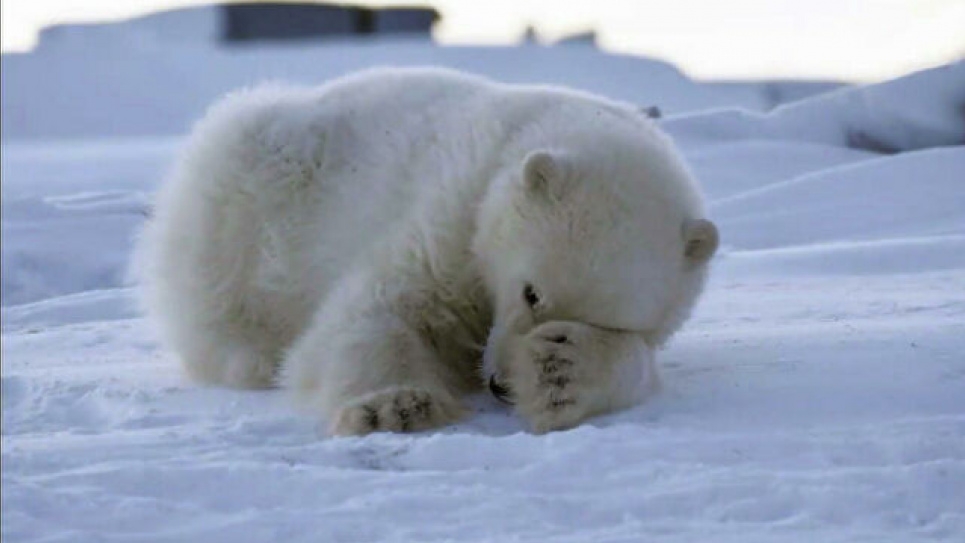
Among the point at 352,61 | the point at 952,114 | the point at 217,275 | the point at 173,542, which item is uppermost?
the point at 173,542

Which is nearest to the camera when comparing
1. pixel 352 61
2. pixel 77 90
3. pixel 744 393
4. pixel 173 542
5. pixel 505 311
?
pixel 173 542

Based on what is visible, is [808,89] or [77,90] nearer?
[808,89]

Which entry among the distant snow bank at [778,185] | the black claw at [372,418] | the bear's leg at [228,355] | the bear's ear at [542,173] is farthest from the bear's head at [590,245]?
the distant snow bank at [778,185]

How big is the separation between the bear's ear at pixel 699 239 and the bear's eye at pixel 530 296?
1.47 feet

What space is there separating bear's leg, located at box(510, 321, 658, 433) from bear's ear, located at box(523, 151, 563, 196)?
368mm

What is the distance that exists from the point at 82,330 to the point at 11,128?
16772 mm

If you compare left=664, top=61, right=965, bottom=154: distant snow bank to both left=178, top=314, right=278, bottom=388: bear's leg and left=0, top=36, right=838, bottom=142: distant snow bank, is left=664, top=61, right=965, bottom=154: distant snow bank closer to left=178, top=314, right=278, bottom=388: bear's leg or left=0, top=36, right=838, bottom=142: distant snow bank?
left=178, top=314, right=278, bottom=388: bear's leg

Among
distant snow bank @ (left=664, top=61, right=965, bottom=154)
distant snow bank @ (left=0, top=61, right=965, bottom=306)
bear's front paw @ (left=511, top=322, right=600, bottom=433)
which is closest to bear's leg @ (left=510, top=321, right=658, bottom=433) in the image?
bear's front paw @ (left=511, top=322, right=600, bottom=433)

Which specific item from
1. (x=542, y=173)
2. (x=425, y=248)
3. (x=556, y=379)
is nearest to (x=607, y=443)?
(x=556, y=379)

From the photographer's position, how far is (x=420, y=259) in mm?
3865

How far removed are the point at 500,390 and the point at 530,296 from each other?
272 mm

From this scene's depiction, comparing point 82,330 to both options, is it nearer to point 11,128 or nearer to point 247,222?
point 247,222

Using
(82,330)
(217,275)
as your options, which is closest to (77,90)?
(82,330)

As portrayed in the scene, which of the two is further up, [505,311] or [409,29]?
[505,311]
